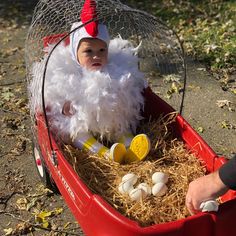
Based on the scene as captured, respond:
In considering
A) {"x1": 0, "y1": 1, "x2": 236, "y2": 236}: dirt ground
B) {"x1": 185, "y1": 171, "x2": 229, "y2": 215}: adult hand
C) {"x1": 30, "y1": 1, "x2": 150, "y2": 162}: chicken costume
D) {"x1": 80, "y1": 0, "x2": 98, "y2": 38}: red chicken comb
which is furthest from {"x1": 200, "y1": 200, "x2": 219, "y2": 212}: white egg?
{"x1": 80, "y1": 0, "x2": 98, "y2": 38}: red chicken comb

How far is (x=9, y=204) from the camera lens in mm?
2756

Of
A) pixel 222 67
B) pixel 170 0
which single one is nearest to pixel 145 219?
pixel 222 67

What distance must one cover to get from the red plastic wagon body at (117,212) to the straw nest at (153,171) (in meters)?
0.06

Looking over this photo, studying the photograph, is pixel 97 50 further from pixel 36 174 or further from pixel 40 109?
pixel 36 174

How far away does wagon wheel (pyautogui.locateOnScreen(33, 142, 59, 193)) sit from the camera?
2.77 meters

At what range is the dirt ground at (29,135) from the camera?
2.65 meters

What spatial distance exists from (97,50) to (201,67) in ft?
5.57

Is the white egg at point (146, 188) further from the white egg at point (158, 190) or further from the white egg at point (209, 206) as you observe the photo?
the white egg at point (209, 206)

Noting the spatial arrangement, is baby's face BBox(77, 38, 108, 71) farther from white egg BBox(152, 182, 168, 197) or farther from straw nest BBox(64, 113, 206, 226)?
white egg BBox(152, 182, 168, 197)

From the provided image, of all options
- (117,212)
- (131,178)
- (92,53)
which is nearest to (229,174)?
(117,212)

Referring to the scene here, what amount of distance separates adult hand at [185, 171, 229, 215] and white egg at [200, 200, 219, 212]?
17 millimetres

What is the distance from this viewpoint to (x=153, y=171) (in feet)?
8.13

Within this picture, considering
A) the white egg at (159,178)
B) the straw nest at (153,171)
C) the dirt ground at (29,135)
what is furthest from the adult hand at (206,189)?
the dirt ground at (29,135)

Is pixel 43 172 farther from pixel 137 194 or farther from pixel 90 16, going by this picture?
pixel 90 16
